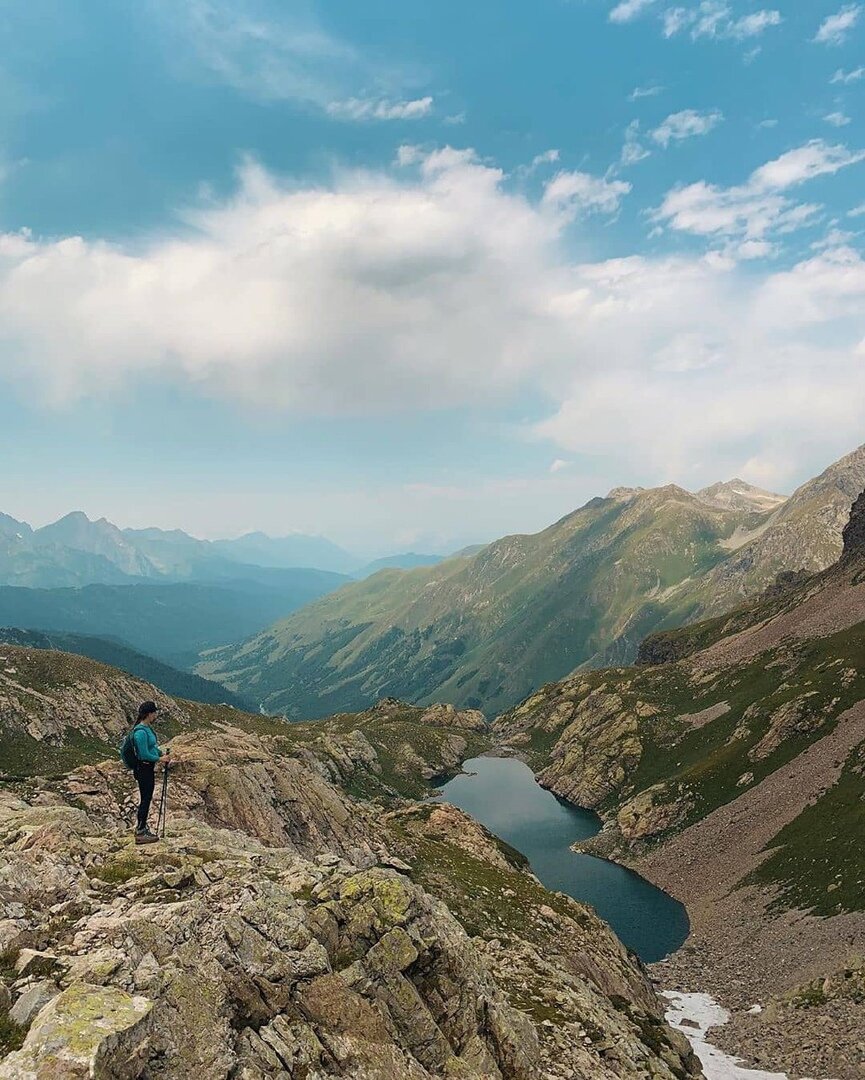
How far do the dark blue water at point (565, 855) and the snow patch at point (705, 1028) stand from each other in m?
18.4

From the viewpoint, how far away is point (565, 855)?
435ft

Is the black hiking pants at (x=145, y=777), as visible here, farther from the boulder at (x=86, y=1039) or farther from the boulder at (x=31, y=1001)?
the boulder at (x=86, y=1039)

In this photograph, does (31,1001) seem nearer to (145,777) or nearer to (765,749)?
(145,777)

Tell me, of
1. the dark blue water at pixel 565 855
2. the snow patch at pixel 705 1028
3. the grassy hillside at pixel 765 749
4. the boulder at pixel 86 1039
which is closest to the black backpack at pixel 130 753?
the boulder at pixel 86 1039

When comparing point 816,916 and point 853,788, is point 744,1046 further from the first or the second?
point 853,788

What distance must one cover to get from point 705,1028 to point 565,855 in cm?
7112

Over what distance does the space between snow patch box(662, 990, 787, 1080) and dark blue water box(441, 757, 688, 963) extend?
1838cm

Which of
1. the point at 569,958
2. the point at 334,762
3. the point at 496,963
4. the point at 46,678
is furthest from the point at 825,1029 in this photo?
the point at 46,678

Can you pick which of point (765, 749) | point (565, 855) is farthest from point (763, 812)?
point (565, 855)

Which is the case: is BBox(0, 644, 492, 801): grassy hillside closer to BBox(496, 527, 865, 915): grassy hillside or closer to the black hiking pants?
BBox(496, 527, 865, 915): grassy hillside

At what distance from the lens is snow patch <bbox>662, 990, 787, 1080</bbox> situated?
174 feet

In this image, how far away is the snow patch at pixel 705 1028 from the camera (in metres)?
52.9

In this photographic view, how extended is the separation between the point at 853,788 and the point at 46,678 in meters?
147

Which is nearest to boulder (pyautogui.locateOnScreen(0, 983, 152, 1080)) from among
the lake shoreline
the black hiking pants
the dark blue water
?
the black hiking pants
